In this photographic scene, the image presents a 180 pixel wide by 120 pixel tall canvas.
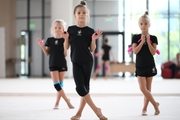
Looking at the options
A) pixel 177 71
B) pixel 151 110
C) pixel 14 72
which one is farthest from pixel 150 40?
pixel 14 72

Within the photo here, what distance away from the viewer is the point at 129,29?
65.5 feet

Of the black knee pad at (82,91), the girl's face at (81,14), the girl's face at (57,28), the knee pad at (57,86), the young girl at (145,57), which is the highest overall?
the girl's face at (81,14)

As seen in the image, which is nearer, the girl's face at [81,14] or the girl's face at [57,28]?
the girl's face at [81,14]

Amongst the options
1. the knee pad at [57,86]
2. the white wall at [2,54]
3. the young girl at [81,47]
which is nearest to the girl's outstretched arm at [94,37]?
the young girl at [81,47]

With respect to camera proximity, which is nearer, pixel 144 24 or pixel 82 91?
pixel 82 91

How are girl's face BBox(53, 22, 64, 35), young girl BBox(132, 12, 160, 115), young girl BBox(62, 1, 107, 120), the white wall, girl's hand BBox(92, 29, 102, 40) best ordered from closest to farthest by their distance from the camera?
girl's hand BBox(92, 29, 102, 40) → young girl BBox(62, 1, 107, 120) → young girl BBox(132, 12, 160, 115) → girl's face BBox(53, 22, 64, 35) → the white wall

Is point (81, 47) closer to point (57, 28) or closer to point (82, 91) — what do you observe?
point (82, 91)

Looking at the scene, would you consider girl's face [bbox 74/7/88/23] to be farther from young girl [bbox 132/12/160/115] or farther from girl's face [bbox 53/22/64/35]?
girl's face [bbox 53/22/64/35]

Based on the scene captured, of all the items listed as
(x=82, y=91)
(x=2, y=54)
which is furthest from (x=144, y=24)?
(x=2, y=54)

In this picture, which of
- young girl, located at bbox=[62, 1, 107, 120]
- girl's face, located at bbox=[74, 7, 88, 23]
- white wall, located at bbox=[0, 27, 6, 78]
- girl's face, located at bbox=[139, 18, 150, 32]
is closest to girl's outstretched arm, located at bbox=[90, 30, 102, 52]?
young girl, located at bbox=[62, 1, 107, 120]

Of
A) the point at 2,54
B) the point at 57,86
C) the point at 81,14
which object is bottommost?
the point at 57,86

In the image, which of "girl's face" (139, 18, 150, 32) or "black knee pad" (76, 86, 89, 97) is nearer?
"black knee pad" (76, 86, 89, 97)

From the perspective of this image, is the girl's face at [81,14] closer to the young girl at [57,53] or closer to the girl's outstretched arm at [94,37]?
the girl's outstretched arm at [94,37]

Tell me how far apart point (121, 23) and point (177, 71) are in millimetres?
4873
